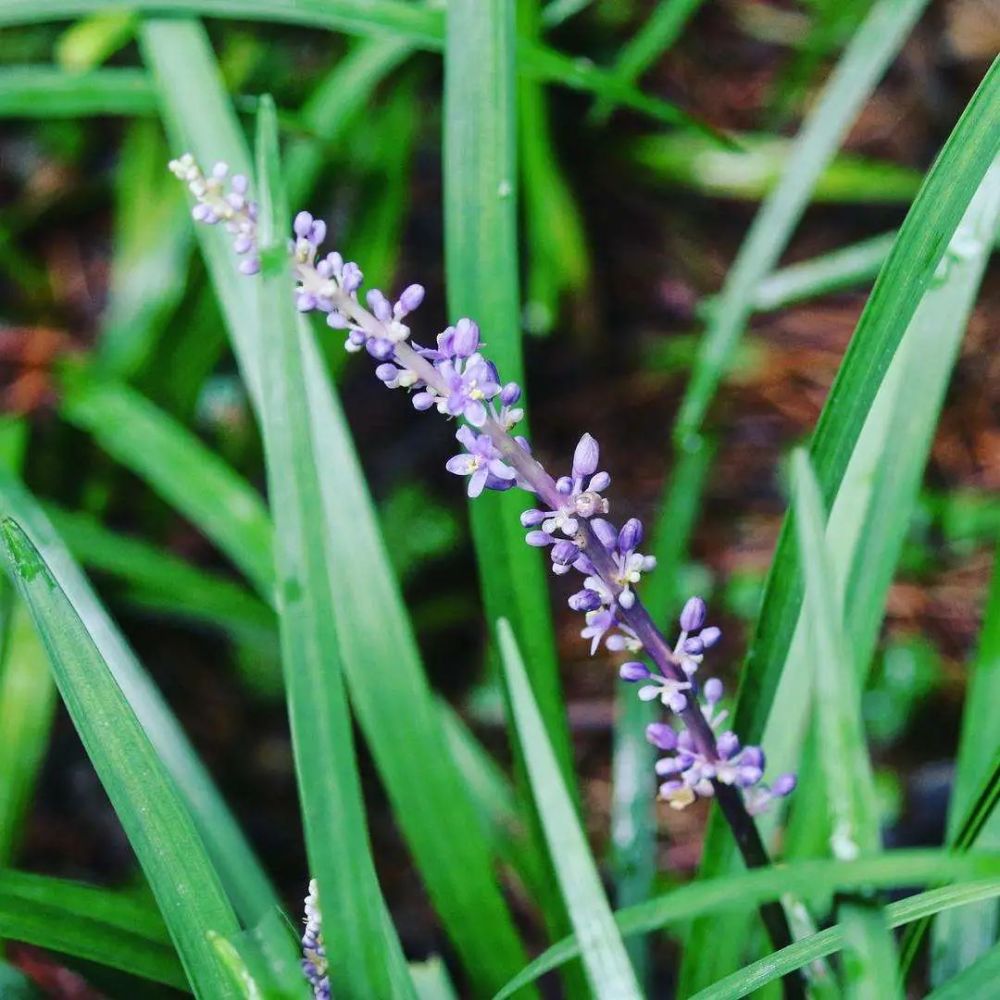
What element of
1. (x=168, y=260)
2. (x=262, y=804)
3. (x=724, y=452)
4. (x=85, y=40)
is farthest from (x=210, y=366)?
(x=724, y=452)

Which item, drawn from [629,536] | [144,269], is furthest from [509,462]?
[144,269]

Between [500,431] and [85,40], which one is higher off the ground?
[85,40]

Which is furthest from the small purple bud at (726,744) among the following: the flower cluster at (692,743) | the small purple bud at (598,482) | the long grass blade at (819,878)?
the small purple bud at (598,482)

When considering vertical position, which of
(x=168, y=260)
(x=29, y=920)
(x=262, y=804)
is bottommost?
(x=29, y=920)

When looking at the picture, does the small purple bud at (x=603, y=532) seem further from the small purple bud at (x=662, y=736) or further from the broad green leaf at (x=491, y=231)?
the broad green leaf at (x=491, y=231)

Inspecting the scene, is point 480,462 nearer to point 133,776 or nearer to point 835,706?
point 835,706

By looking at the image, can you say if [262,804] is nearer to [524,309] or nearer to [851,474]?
[524,309]
